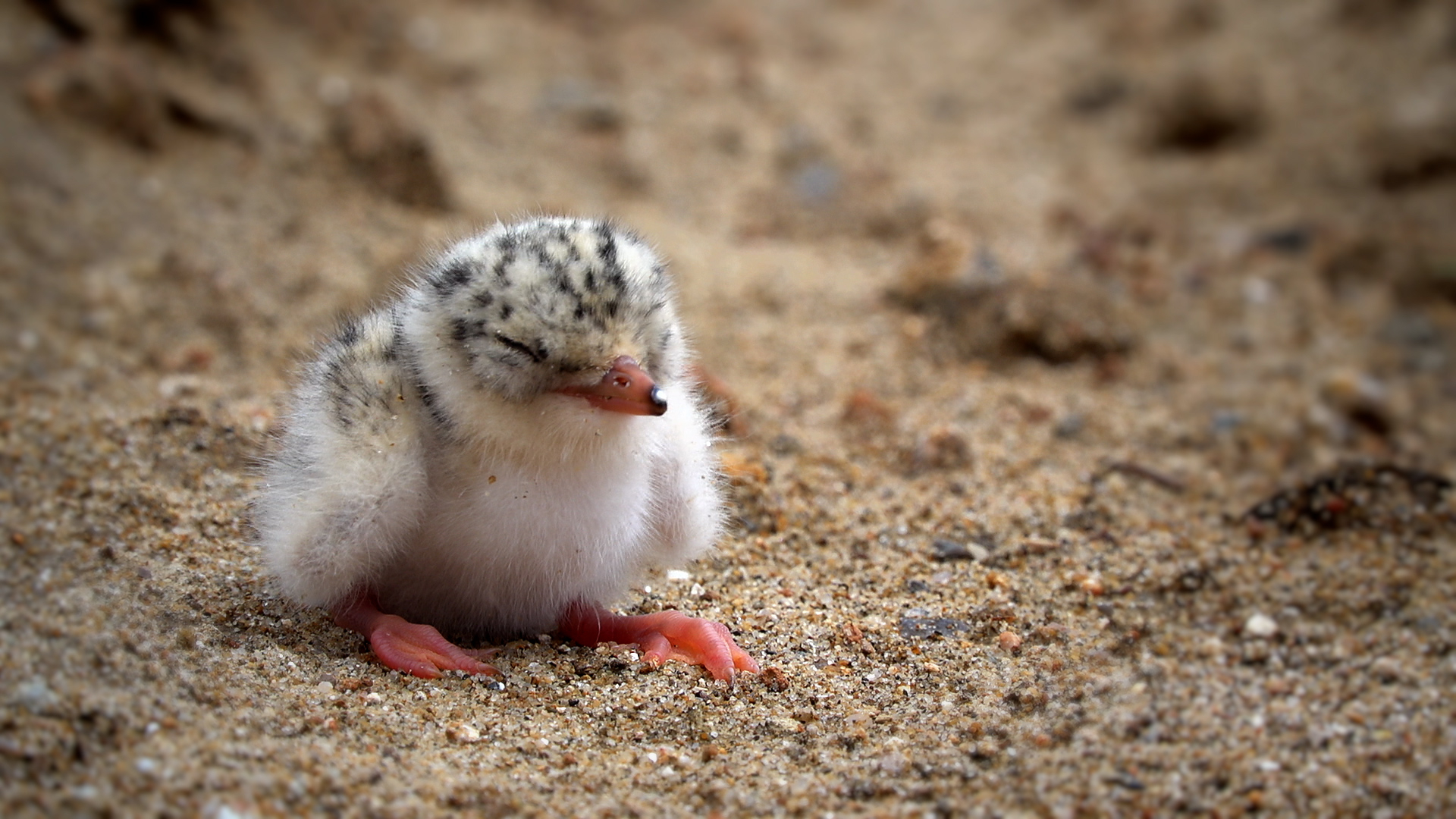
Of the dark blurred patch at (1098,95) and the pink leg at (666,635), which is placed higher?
A: the dark blurred patch at (1098,95)

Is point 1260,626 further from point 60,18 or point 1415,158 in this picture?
point 60,18

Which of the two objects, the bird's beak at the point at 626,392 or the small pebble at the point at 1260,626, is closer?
the bird's beak at the point at 626,392

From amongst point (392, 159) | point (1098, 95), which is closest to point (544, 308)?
point (392, 159)

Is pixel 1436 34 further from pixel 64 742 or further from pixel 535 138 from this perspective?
pixel 64 742

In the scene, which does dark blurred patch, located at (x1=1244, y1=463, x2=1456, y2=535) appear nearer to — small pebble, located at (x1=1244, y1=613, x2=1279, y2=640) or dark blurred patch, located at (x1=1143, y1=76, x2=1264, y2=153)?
small pebble, located at (x1=1244, y1=613, x2=1279, y2=640)

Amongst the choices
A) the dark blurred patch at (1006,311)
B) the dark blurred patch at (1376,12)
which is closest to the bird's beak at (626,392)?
the dark blurred patch at (1006,311)

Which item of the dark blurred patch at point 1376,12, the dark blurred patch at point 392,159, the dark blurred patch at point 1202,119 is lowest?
the dark blurred patch at point 392,159

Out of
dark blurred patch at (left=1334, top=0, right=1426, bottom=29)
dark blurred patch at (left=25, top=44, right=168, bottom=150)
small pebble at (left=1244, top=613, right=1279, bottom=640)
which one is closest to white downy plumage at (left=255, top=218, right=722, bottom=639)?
small pebble at (left=1244, top=613, right=1279, bottom=640)

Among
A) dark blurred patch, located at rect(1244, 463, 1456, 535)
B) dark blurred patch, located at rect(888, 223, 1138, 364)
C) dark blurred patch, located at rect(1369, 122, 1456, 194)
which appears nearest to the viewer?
dark blurred patch, located at rect(1244, 463, 1456, 535)

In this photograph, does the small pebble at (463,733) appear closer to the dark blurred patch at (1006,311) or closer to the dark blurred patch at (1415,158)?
the dark blurred patch at (1006,311)
